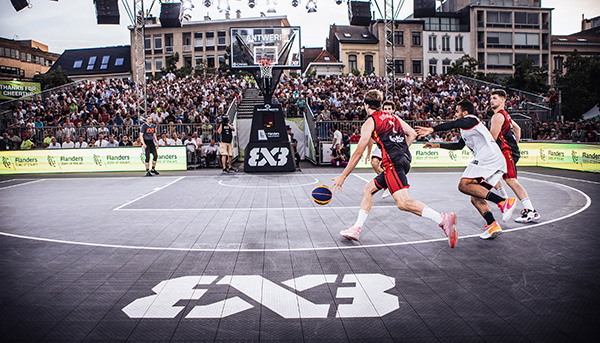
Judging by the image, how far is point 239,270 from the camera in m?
4.93

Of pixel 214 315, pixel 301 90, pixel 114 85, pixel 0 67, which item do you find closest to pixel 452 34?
pixel 301 90

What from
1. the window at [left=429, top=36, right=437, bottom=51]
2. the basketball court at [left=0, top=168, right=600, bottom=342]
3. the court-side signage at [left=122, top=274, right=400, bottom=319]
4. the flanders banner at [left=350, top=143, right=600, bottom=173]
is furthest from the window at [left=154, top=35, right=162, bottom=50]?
the court-side signage at [left=122, top=274, right=400, bottom=319]

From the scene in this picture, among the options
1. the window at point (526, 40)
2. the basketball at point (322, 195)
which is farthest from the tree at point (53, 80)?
the window at point (526, 40)

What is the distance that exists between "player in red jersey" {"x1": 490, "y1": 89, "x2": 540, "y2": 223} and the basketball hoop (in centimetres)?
1175

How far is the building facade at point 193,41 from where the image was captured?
208ft

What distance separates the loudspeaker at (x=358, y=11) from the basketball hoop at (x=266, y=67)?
8676mm

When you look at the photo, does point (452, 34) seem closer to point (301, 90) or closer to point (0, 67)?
point (301, 90)

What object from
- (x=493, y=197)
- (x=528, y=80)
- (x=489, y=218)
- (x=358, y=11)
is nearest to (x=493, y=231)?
(x=489, y=218)

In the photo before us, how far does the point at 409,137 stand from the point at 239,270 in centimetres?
335

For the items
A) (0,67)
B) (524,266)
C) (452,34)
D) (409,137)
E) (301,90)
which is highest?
(452,34)

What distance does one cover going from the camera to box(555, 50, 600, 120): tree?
1300 inches

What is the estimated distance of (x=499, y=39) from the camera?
5825cm

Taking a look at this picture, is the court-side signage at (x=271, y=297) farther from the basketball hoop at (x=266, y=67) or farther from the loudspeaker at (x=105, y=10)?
the loudspeaker at (x=105, y=10)

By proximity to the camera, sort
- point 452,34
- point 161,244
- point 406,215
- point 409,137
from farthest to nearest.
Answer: point 452,34 < point 406,215 < point 409,137 < point 161,244
